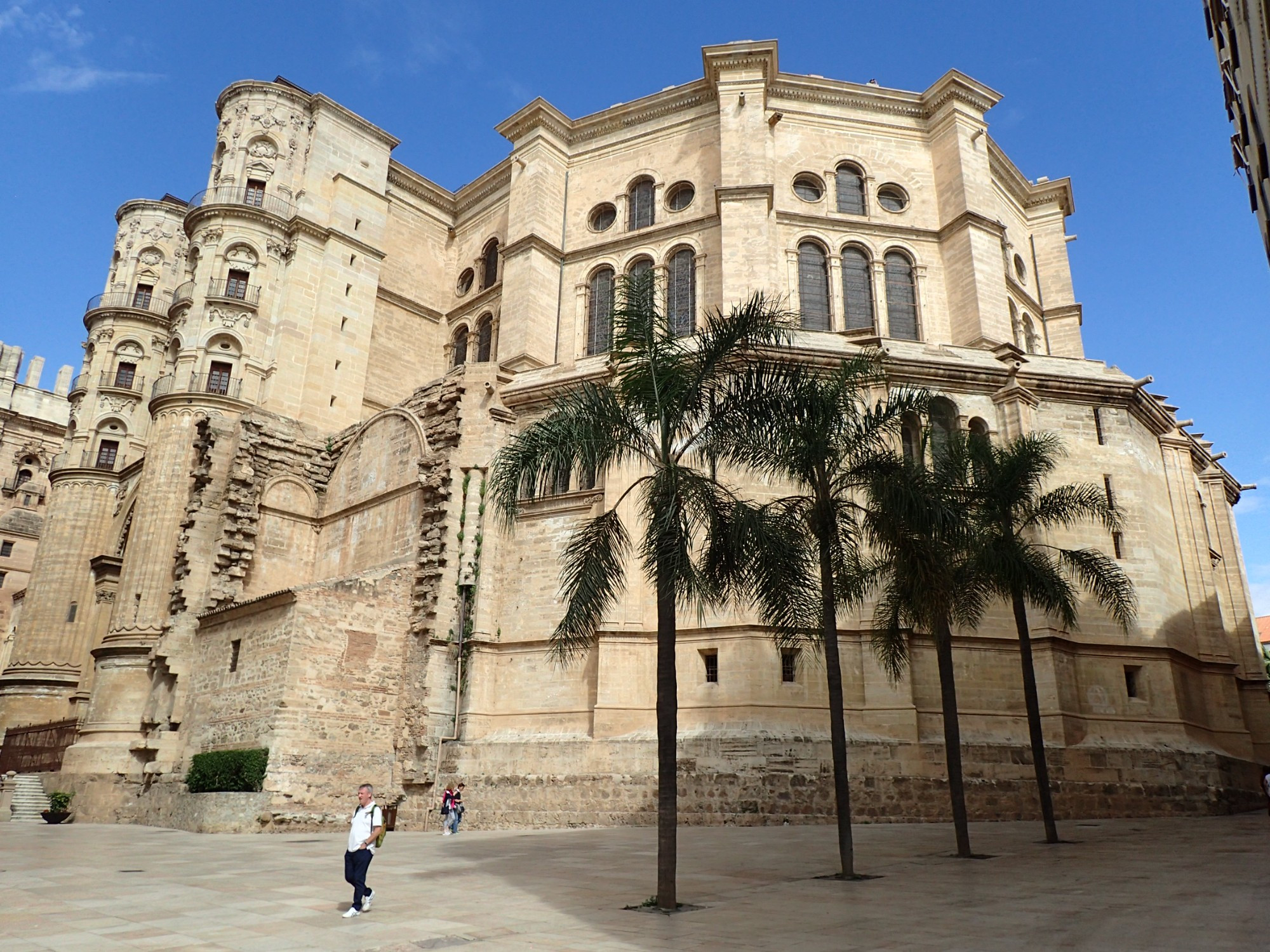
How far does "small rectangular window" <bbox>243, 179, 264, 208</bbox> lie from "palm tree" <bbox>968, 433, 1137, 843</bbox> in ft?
92.7

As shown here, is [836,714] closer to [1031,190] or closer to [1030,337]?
[1030,337]

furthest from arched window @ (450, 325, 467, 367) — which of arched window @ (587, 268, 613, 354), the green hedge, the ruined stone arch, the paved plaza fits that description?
the paved plaza

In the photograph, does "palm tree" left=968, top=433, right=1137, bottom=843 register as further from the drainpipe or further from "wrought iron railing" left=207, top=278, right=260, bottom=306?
"wrought iron railing" left=207, top=278, right=260, bottom=306

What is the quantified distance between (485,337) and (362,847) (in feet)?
Answer: 94.7

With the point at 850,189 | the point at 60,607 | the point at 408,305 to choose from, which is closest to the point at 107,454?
the point at 60,607

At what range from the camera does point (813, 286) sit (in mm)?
30625

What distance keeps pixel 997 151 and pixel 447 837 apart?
98.3ft

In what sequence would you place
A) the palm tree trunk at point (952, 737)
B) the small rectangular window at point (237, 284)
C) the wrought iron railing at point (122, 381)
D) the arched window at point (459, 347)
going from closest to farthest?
1. the palm tree trunk at point (952, 737)
2. the small rectangular window at point (237, 284)
3. the arched window at point (459, 347)
4. the wrought iron railing at point (122, 381)

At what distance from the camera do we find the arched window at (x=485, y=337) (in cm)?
3497

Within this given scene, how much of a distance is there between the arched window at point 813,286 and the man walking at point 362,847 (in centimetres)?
2390

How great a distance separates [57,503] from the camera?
37.8m

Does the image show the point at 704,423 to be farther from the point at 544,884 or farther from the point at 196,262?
the point at 196,262

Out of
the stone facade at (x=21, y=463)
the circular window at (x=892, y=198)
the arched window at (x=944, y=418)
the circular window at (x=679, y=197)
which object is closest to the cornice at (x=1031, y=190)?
the circular window at (x=892, y=198)

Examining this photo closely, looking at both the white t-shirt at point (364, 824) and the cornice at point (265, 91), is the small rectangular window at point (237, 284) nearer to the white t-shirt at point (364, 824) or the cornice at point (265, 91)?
the cornice at point (265, 91)
